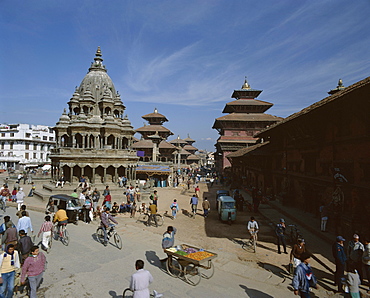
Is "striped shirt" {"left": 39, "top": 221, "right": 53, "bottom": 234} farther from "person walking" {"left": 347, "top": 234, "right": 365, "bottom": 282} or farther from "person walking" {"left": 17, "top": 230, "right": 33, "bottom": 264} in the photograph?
"person walking" {"left": 347, "top": 234, "right": 365, "bottom": 282}

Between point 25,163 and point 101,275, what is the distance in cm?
6303

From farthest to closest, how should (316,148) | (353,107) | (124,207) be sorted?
(124,207) < (316,148) < (353,107)

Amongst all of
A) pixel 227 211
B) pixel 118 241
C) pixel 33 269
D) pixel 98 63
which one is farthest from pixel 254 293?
pixel 98 63

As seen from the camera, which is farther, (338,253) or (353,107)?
(353,107)

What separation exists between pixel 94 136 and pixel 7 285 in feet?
79.8

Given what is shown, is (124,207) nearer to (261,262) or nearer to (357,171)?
(261,262)

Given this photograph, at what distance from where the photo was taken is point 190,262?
6.80m

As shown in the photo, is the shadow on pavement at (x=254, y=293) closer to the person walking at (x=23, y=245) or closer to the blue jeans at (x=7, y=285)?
the blue jeans at (x=7, y=285)

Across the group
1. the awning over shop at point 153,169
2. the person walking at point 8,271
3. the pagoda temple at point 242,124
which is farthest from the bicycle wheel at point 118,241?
the pagoda temple at point 242,124

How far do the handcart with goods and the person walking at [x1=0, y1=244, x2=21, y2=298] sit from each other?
3998mm

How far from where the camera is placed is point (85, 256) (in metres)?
8.82

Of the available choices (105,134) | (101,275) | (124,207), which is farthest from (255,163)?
(101,275)

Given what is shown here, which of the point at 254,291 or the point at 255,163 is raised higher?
the point at 255,163

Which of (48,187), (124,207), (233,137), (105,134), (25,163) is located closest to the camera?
(124,207)
